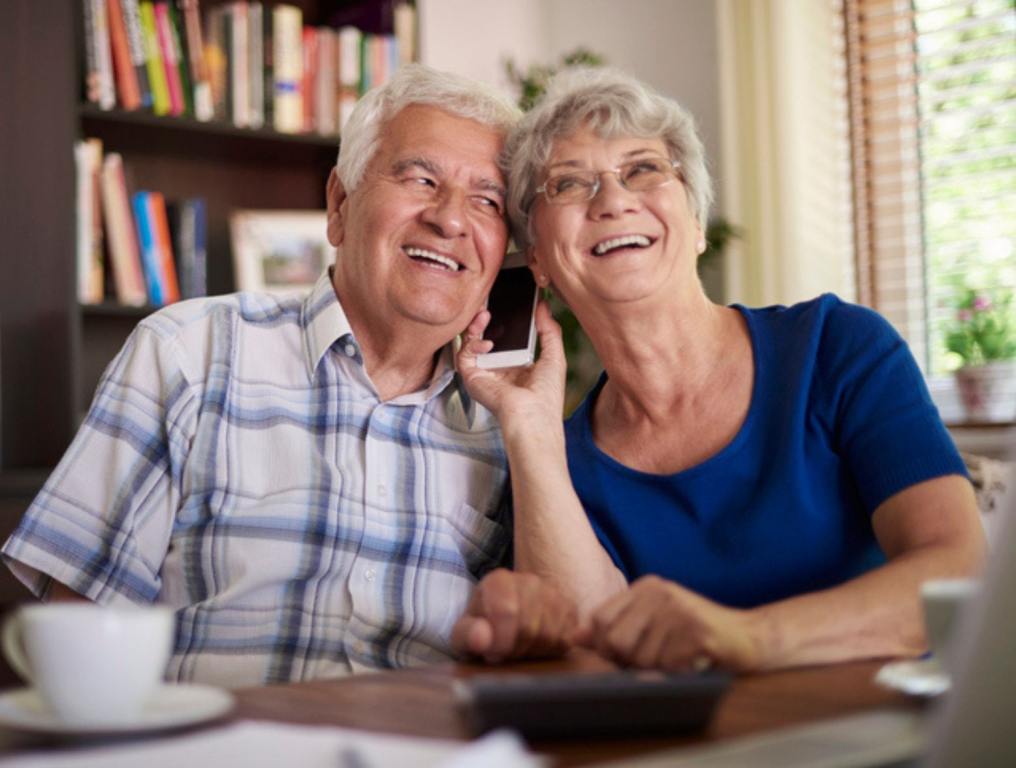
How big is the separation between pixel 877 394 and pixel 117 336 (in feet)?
7.59

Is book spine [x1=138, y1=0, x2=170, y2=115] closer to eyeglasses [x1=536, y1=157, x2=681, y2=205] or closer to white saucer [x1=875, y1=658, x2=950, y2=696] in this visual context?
eyeglasses [x1=536, y1=157, x2=681, y2=205]

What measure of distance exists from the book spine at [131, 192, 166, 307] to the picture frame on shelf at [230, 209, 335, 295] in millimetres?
239

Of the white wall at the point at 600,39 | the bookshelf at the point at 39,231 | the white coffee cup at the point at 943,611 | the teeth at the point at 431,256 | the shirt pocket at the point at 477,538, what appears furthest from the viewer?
the white wall at the point at 600,39

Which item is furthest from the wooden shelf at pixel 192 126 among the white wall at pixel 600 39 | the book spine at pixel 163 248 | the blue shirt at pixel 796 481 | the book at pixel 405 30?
the blue shirt at pixel 796 481

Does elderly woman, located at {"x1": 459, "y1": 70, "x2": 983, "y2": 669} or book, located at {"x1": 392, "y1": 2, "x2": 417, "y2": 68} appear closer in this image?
elderly woman, located at {"x1": 459, "y1": 70, "x2": 983, "y2": 669}

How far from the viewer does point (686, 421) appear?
166cm

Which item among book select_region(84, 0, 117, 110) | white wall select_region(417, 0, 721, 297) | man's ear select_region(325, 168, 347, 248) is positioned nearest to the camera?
man's ear select_region(325, 168, 347, 248)

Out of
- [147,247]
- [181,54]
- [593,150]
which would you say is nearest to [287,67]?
[181,54]

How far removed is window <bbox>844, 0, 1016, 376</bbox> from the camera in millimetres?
3461

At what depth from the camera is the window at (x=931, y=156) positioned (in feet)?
11.4

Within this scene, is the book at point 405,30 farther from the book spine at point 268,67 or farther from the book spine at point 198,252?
the book spine at point 198,252

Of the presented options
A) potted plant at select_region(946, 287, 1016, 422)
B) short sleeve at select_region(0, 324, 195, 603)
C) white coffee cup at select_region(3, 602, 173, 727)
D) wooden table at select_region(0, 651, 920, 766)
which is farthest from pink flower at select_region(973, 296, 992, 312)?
white coffee cup at select_region(3, 602, 173, 727)

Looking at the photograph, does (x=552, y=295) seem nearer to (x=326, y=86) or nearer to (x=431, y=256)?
(x=326, y=86)

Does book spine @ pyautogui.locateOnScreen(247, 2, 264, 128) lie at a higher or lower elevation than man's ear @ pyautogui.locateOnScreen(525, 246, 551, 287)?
higher
